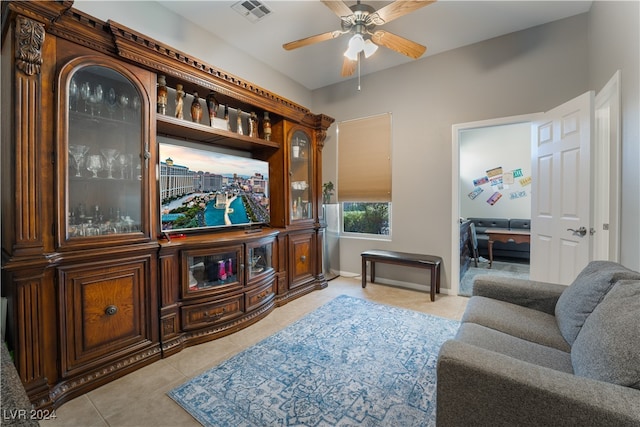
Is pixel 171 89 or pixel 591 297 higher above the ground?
pixel 171 89

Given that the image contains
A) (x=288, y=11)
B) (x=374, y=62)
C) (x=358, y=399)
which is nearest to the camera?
(x=358, y=399)

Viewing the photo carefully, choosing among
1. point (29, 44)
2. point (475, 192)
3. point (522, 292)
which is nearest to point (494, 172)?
point (475, 192)

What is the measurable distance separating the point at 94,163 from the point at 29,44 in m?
0.71

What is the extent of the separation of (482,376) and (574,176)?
2424mm

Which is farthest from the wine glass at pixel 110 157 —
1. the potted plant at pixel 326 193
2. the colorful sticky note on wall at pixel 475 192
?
the colorful sticky note on wall at pixel 475 192

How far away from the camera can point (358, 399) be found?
166cm

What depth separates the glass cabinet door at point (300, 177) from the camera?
11.4ft

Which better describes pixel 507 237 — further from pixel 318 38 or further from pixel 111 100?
pixel 111 100

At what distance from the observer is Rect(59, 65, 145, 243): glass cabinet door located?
70.2 inches

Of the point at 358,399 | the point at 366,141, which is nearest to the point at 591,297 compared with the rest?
the point at 358,399

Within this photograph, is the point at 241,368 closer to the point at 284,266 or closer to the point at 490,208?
the point at 284,266

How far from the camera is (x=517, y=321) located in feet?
5.44

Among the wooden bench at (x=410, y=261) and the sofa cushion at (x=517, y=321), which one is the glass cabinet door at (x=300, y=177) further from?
the sofa cushion at (x=517, y=321)

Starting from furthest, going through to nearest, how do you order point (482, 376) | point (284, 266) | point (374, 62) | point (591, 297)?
point (374, 62) → point (284, 266) → point (591, 297) → point (482, 376)
